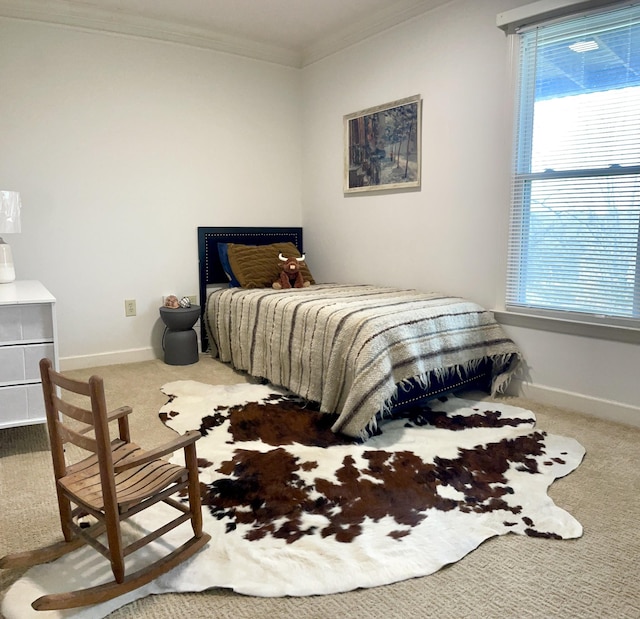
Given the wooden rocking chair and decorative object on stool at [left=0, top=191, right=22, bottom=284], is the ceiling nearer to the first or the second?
decorative object on stool at [left=0, top=191, right=22, bottom=284]

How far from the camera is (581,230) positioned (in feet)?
8.91

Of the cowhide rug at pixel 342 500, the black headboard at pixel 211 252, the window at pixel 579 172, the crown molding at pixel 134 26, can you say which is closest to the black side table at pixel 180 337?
the black headboard at pixel 211 252

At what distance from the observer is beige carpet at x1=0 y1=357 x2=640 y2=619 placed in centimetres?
138

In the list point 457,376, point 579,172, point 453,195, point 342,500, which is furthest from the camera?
point 453,195

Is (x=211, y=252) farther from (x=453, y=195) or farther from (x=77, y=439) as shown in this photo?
(x=77, y=439)

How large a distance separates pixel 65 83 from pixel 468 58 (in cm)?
261

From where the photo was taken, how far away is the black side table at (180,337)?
12.4 feet

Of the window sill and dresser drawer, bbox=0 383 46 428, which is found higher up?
the window sill

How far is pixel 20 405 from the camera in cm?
230

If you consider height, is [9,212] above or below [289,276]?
above

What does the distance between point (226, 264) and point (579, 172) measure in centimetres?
250

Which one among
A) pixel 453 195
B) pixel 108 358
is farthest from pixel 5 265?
pixel 453 195

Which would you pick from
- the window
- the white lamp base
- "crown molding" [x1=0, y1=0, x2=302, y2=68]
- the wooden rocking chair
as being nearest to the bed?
the window

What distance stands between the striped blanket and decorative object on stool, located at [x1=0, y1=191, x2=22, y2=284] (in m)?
1.36
